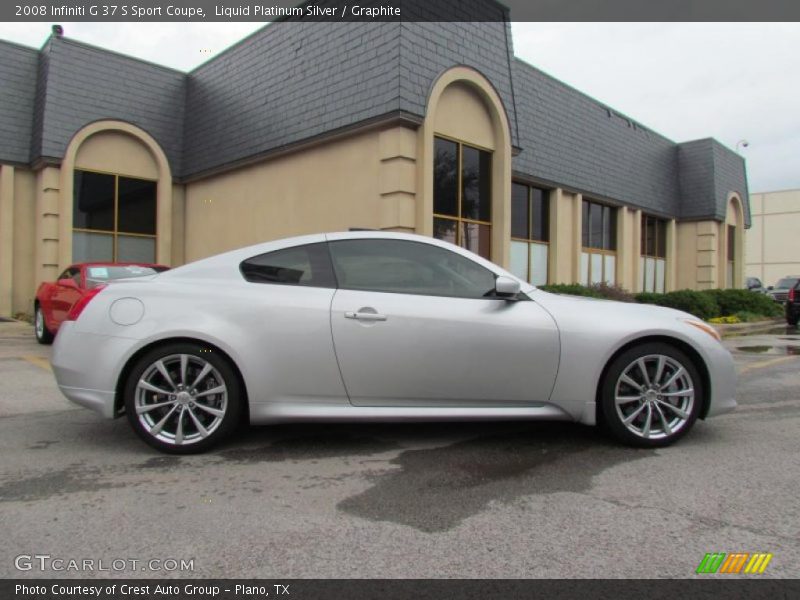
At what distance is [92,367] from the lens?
3.86 m

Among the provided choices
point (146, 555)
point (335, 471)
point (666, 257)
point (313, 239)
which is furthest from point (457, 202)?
point (666, 257)

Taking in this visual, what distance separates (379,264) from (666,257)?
64.5 ft

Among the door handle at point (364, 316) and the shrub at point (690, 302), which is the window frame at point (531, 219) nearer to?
the shrub at point (690, 302)

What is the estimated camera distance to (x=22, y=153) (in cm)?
1395

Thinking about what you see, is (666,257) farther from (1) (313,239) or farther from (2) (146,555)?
(2) (146,555)

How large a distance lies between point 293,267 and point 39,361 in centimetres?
589

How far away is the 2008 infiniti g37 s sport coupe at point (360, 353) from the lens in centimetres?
384

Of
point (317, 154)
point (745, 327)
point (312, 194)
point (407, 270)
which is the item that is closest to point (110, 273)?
point (312, 194)

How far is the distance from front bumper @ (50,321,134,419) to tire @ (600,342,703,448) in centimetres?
324

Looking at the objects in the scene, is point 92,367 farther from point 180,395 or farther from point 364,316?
point 364,316

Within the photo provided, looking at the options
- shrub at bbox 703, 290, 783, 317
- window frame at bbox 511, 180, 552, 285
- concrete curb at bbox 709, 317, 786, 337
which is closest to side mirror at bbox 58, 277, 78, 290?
window frame at bbox 511, 180, 552, 285

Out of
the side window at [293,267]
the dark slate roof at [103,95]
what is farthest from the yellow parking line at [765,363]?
the dark slate roof at [103,95]

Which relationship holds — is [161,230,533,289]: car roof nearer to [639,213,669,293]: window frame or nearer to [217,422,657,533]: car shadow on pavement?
[217,422,657,533]: car shadow on pavement

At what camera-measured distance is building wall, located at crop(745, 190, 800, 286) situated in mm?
44688
